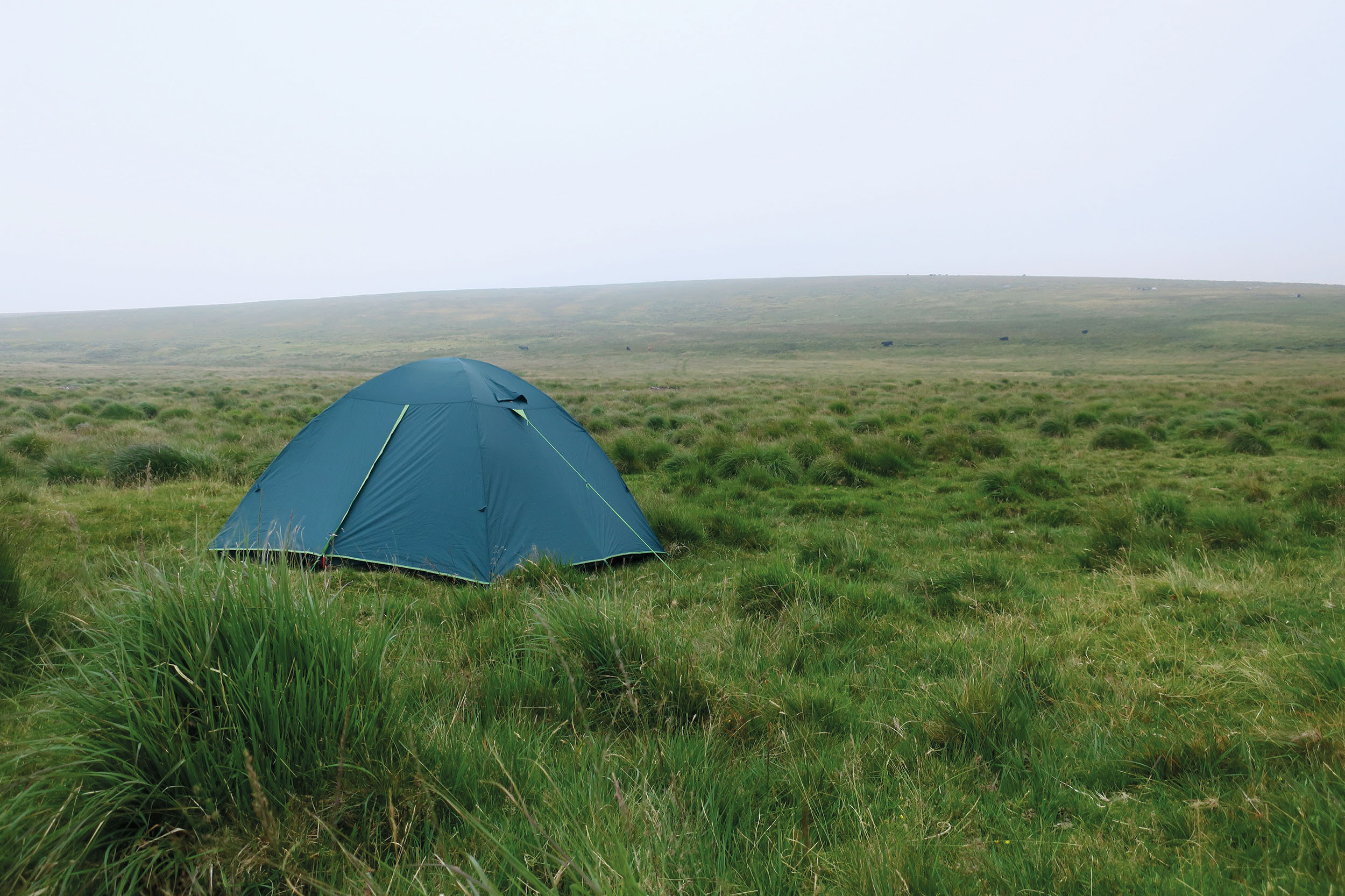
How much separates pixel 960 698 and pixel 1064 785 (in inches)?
20.4

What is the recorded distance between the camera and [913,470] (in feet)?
35.3

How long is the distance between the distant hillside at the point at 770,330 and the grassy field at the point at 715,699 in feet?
137

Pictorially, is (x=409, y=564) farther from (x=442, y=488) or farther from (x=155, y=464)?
(x=155, y=464)

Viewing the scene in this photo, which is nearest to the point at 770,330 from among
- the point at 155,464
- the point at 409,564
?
the point at 155,464

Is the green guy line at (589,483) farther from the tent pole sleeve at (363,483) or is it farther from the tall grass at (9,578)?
the tall grass at (9,578)

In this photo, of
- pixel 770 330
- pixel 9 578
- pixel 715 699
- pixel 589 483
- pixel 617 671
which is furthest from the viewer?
pixel 770 330

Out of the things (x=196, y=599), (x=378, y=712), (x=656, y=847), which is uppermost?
(x=196, y=599)

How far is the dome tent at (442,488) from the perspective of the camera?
5.96 metres

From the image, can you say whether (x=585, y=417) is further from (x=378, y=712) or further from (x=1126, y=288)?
(x=1126, y=288)

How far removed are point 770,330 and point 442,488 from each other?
10593 centimetres

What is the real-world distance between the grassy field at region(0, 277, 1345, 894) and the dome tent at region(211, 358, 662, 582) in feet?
1.36

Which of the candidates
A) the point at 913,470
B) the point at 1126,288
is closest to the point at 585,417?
the point at 913,470

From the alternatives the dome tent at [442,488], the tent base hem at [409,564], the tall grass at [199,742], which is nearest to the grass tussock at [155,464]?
the dome tent at [442,488]

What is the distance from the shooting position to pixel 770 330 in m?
109
